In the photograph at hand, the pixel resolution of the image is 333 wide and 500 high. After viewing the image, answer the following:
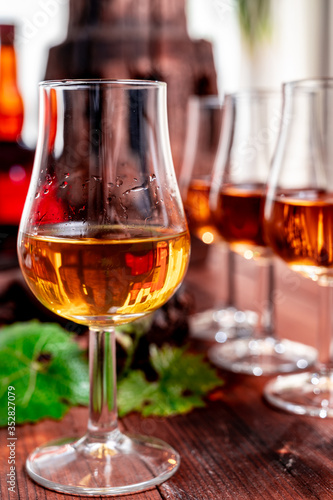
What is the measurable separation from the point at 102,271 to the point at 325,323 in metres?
0.46

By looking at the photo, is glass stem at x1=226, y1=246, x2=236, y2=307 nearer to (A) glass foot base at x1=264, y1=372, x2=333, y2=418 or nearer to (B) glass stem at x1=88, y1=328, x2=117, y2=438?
(A) glass foot base at x1=264, y1=372, x2=333, y2=418

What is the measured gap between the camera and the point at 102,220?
0.78m

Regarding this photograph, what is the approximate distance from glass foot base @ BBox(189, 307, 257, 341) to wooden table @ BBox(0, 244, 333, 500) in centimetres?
30

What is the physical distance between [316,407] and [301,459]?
0.18 meters

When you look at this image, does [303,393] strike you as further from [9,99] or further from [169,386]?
[9,99]

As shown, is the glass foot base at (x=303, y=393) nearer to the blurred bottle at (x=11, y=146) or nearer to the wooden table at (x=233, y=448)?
the wooden table at (x=233, y=448)

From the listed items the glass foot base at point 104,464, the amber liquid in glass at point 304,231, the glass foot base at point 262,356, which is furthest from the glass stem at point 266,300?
the glass foot base at point 104,464

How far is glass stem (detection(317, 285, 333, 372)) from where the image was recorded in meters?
1.11

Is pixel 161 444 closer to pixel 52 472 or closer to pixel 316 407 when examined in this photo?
pixel 52 472

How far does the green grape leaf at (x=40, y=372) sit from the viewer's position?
1.00 meters

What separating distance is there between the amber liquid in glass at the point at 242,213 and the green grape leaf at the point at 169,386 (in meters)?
0.27

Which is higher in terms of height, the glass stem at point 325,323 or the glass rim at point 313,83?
the glass rim at point 313,83

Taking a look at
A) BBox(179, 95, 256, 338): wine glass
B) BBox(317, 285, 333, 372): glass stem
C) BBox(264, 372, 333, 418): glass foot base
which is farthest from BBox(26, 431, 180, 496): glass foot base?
BBox(179, 95, 256, 338): wine glass

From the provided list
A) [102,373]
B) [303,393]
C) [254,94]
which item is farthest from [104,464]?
[254,94]
